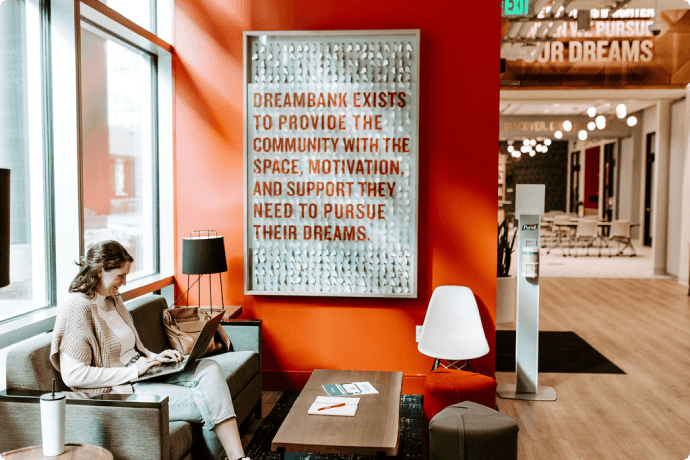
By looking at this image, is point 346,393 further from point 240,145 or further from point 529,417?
point 240,145

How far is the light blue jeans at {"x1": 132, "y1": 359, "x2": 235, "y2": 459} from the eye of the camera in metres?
2.88

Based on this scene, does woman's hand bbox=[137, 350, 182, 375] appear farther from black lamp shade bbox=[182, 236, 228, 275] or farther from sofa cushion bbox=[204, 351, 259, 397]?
black lamp shade bbox=[182, 236, 228, 275]

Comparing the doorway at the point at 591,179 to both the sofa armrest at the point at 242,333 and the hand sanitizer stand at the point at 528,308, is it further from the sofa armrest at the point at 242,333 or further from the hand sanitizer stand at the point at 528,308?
the sofa armrest at the point at 242,333

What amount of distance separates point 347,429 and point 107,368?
1169mm

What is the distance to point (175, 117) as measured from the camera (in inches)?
177

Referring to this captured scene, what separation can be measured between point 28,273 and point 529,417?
132 inches

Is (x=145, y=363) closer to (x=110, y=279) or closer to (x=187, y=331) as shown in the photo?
(x=110, y=279)

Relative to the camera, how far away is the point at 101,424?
2385mm

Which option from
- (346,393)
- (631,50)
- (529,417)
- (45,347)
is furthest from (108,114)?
(631,50)

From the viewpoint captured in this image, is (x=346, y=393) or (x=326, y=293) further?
(x=326, y=293)

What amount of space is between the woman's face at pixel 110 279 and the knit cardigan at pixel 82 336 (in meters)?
0.06

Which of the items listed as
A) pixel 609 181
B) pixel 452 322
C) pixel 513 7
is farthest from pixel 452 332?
pixel 609 181

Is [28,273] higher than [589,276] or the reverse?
higher

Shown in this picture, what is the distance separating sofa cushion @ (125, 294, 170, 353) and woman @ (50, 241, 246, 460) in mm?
407
